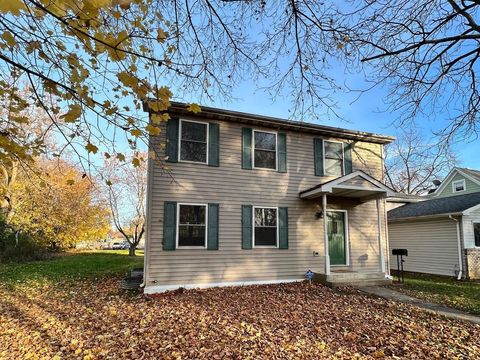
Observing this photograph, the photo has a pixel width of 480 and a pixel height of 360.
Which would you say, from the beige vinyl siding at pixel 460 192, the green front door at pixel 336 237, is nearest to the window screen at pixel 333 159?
the green front door at pixel 336 237

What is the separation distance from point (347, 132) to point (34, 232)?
17.4 meters

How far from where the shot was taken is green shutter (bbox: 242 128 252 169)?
9891mm

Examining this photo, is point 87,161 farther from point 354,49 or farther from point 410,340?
point 410,340

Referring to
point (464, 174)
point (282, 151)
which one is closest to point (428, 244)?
point (464, 174)

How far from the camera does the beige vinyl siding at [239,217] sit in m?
8.72

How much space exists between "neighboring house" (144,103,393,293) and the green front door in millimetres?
34

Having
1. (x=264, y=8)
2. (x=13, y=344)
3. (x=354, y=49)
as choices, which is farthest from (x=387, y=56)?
(x=13, y=344)

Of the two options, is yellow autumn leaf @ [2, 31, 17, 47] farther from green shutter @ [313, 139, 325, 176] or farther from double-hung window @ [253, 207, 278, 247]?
green shutter @ [313, 139, 325, 176]

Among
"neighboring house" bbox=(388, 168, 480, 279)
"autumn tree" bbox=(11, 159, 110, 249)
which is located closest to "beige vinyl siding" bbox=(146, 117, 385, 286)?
"neighboring house" bbox=(388, 168, 480, 279)

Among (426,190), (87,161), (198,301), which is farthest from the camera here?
(426,190)

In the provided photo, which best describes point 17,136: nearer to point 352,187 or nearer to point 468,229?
point 352,187

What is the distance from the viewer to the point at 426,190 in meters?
29.8

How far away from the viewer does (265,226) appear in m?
9.84

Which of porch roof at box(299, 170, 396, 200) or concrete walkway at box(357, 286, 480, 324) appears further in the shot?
porch roof at box(299, 170, 396, 200)
